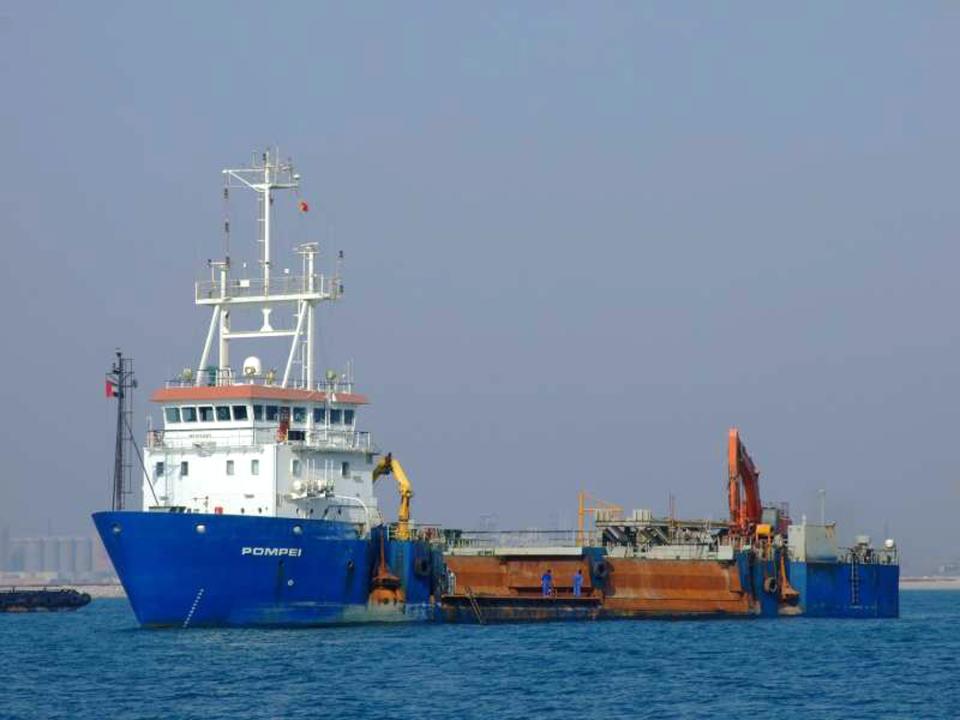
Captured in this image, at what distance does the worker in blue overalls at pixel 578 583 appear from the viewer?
66.8 metres

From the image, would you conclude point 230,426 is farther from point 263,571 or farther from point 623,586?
point 623,586

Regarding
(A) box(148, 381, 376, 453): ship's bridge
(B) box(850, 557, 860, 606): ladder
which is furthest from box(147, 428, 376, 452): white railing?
(B) box(850, 557, 860, 606): ladder

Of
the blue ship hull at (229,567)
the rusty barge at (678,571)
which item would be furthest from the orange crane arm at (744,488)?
the blue ship hull at (229,567)

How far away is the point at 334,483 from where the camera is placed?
203ft

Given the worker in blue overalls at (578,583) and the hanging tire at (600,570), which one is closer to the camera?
the worker in blue overalls at (578,583)

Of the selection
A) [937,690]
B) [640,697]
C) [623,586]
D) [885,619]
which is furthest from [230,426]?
[885,619]

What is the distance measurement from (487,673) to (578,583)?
707 inches

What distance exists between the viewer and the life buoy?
207ft

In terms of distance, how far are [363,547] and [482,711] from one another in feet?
64.2

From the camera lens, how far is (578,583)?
66812 mm

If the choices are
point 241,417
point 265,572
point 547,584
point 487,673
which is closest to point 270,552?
point 265,572

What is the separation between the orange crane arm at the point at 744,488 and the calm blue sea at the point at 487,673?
9.30 meters

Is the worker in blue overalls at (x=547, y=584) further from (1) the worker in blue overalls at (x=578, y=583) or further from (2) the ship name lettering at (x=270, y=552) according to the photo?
(2) the ship name lettering at (x=270, y=552)

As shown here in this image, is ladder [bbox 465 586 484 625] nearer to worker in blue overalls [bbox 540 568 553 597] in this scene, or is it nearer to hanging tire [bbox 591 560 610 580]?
worker in blue overalls [bbox 540 568 553 597]
